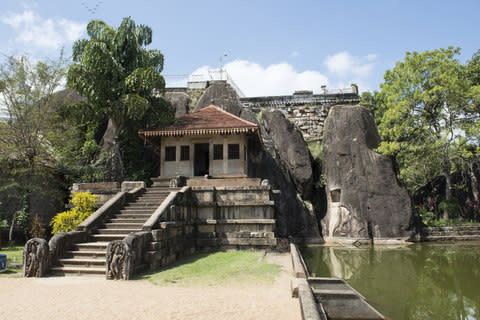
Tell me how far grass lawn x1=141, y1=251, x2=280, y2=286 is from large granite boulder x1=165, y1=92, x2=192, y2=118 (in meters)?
14.7

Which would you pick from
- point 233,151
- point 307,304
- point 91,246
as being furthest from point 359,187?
point 307,304

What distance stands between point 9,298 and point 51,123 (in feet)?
34.7

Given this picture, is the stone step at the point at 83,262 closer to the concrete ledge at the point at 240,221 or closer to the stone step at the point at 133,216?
the stone step at the point at 133,216

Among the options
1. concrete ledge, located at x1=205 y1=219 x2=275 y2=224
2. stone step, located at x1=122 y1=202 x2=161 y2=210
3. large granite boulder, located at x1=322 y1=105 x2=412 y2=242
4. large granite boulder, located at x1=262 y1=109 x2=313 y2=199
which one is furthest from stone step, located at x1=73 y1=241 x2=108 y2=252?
large granite boulder, located at x1=322 y1=105 x2=412 y2=242

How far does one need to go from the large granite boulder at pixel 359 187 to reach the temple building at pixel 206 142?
22.9 ft

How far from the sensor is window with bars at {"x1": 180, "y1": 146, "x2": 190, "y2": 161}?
1570cm

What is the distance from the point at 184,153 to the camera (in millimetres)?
15766

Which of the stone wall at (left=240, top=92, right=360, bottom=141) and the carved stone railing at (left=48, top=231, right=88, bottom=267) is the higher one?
the stone wall at (left=240, top=92, right=360, bottom=141)

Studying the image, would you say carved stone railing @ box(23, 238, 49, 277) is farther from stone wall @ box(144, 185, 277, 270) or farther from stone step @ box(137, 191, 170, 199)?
stone step @ box(137, 191, 170, 199)

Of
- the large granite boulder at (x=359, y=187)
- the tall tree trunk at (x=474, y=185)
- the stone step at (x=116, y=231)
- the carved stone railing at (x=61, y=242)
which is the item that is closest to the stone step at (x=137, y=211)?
the stone step at (x=116, y=231)

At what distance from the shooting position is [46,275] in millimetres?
7824

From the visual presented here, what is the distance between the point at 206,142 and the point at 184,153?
1210 millimetres

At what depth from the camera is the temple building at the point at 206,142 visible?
14.8 m

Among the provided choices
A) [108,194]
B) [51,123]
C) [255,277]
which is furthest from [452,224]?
[51,123]
